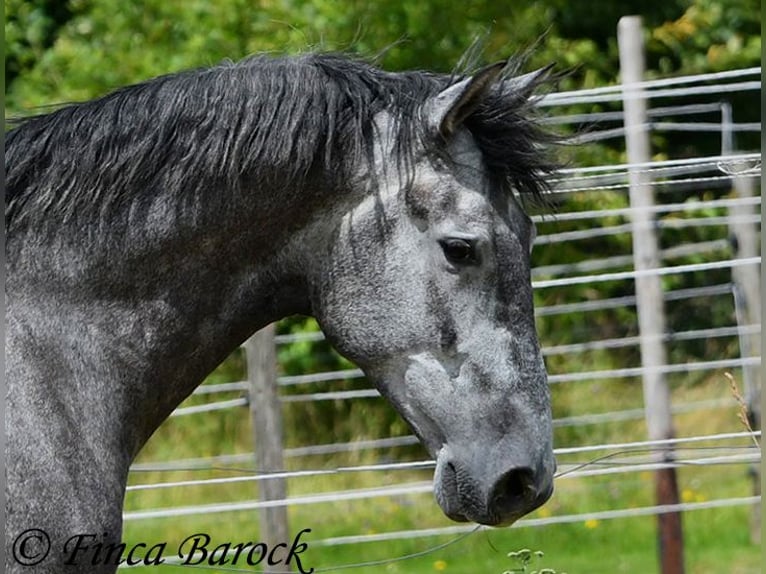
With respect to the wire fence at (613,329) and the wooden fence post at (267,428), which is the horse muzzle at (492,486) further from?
the wire fence at (613,329)

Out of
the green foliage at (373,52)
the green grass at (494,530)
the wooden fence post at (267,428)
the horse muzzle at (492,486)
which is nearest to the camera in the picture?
the horse muzzle at (492,486)

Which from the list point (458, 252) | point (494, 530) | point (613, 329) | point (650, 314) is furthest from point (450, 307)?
point (613, 329)

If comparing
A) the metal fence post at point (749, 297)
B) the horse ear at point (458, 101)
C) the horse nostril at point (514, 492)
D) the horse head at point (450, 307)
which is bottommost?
the metal fence post at point (749, 297)

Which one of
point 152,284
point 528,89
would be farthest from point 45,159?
point 528,89

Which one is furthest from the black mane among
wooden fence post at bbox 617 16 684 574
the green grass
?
wooden fence post at bbox 617 16 684 574

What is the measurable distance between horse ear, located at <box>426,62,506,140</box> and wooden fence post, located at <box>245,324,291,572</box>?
2695mm

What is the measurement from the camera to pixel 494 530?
240 inches

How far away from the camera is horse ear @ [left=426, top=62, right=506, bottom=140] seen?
106 inches

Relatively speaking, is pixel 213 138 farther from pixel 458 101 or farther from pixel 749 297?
pixel 749 297

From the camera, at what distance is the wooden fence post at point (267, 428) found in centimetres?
530

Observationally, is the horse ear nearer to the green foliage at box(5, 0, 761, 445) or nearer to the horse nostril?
the horse nostril

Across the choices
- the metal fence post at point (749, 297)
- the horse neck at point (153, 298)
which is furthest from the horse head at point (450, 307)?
the metal fence post at point (749, 297)

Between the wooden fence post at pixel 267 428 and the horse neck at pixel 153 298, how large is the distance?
252 cm

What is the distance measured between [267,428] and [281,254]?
8.92ft
